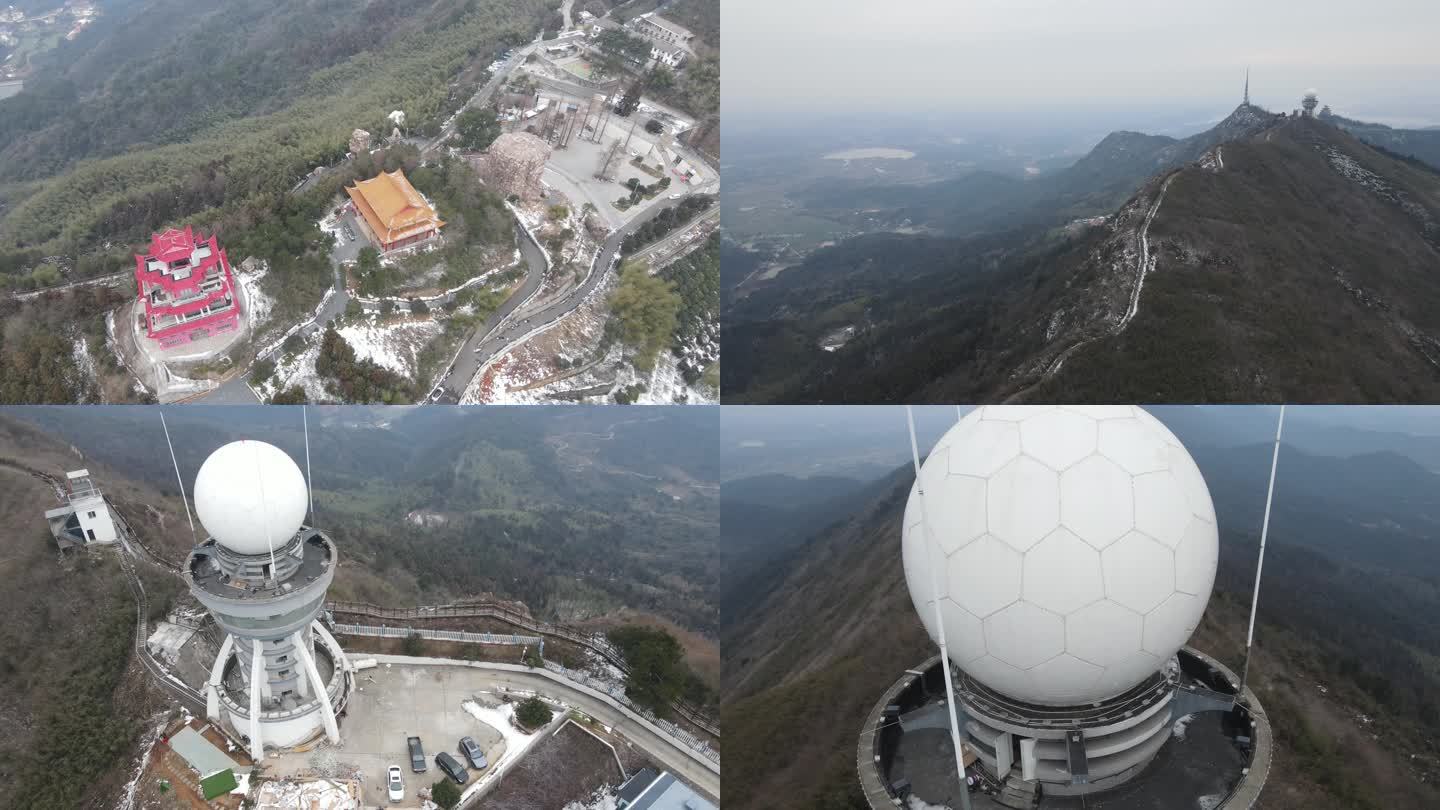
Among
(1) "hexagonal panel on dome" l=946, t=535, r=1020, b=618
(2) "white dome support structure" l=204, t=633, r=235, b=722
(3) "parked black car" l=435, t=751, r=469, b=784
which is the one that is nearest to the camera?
(1) "hexagonal panel on dome" l=946, t=535, r=1020, b=618

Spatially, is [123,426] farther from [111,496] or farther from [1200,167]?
[1200,167]

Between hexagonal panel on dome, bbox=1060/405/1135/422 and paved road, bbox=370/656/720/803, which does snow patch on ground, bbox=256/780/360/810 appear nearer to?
paved road, bbox=370/656/720/803

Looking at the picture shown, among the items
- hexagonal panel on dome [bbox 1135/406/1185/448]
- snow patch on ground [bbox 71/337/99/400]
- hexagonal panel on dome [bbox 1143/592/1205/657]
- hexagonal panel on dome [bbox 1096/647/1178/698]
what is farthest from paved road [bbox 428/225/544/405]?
hexagonal panel on dome [bbox 1143/592/1205/657]

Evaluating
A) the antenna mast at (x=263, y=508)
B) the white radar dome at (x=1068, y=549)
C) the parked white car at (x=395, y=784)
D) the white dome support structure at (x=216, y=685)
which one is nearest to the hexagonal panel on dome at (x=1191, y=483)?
the white radar dome at (x=1068, y=549)

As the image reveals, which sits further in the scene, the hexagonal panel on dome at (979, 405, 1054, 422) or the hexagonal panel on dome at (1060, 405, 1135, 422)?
the hexagonal panel on dome at (979, 405, 1054, 422)

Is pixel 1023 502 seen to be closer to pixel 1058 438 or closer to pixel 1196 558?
pixel 1058 438

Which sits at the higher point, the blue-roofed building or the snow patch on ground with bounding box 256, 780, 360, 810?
the snow patch on ground with bounding box 256, 780, 360, 810
